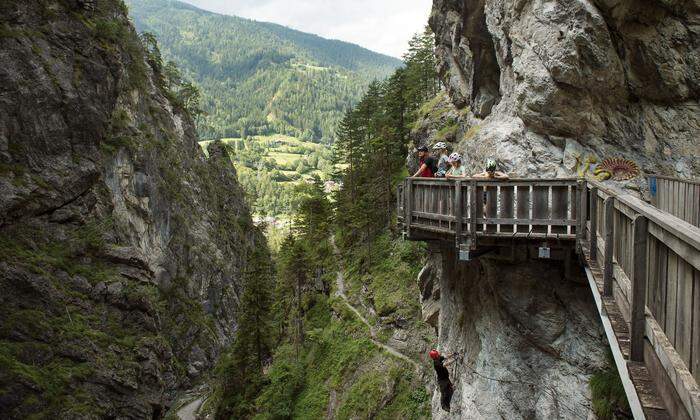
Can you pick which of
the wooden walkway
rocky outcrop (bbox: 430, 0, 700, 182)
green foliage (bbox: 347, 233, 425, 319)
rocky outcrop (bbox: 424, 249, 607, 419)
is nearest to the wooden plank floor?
the wooden walkway

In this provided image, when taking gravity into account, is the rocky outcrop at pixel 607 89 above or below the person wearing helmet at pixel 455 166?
above

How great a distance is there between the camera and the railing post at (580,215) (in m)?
9.95

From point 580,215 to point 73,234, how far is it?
3107 centimetres

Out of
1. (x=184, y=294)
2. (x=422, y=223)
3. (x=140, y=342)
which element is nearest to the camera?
(x=422, y=223)

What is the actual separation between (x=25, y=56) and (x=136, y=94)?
21.6 m

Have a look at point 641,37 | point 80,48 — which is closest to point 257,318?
point 80,48

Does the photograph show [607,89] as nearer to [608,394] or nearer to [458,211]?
[458,211]

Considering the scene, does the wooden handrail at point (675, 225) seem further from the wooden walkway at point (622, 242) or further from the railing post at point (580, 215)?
the railing post at point (580, 215)

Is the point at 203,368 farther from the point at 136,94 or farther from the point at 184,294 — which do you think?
the point at 136,94

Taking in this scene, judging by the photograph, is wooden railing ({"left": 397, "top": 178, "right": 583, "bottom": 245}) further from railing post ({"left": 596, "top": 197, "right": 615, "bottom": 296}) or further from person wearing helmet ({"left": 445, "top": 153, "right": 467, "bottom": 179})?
railing post ({"left": 596, "top": 197, "right": 615, "bottom": 296})

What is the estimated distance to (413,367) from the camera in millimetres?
26375

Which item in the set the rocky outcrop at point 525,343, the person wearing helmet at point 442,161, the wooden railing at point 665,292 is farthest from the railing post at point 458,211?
the wooden railing at point 665,292

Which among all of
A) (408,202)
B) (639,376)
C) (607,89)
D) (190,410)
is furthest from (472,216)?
(190,410)

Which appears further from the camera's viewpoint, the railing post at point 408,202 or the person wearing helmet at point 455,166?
the railing post at point 408,202
